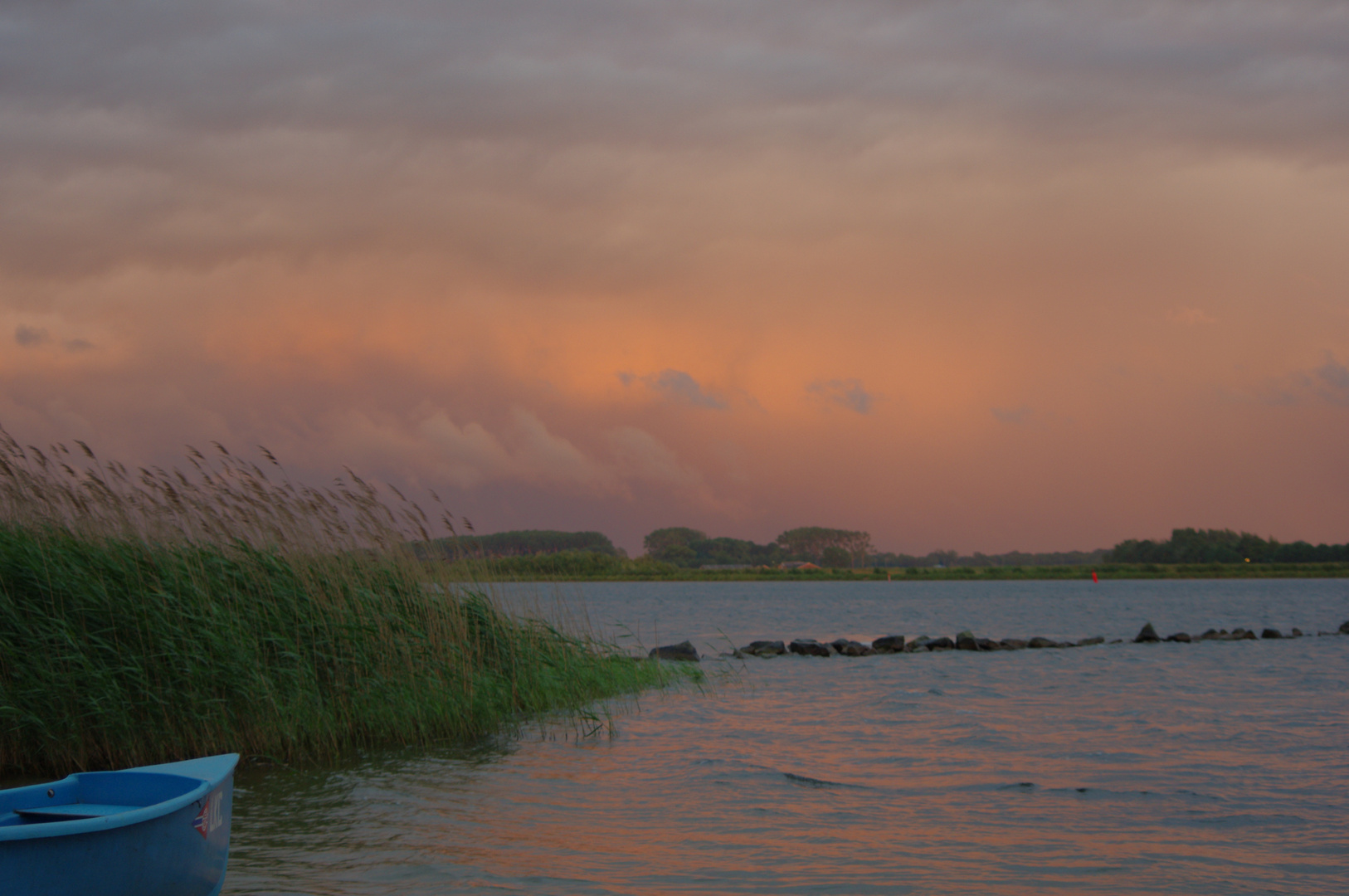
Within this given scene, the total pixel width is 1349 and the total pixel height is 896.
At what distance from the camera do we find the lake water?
681 cm

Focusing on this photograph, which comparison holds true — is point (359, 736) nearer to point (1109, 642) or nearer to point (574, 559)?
point (574, 559)

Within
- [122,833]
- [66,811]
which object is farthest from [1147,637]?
[122,833]

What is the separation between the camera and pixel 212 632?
948 cm

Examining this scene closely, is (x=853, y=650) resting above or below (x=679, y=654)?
below

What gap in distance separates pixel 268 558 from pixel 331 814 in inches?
132

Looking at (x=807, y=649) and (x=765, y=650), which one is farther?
(x=765, y=650)

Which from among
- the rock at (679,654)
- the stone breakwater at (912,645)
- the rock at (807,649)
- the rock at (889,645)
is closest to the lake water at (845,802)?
the rock at (679,654)

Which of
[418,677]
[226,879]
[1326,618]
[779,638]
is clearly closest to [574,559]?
[418,677]

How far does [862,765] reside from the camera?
10914mm

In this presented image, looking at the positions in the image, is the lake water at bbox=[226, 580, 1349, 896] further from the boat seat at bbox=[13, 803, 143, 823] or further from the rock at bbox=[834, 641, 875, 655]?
the rock at bbox=[834, 641, 875, 655]

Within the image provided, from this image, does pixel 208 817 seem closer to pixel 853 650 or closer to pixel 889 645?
pixel 853 650

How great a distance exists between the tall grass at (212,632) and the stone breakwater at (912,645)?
12.2 meters

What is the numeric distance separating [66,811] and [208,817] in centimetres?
89

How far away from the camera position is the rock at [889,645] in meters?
28.4
